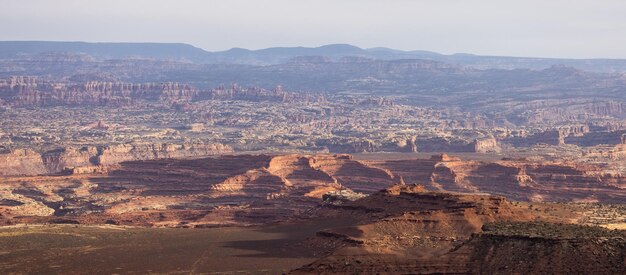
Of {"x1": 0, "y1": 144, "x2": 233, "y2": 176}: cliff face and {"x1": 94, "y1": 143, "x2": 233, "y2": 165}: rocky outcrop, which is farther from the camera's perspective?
A: {"x1": 94, "y1": 143, "x2": 233, "y2": 165}: rocky outcrop

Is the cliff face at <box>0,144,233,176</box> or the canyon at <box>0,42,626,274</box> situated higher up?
the canyon at <box>0,42,626,274</box>

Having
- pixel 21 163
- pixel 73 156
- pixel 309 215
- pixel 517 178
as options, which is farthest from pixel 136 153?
pixel 309 215

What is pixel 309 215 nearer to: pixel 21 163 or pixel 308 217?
pixel 308 217

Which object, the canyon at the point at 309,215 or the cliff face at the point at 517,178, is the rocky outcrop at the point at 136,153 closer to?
the canyon at the point at 309,215

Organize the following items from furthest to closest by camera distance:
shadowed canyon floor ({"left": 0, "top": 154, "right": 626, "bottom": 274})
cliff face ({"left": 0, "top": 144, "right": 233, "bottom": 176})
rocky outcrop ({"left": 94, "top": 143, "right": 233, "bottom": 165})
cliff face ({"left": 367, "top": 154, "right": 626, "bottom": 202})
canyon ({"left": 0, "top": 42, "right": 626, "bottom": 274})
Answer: rocky outcrop ({"left": 94, "top": 143, "right": 233, "bottom": 165}), cliff face ({"left": 0, "top": 144, "right": 233, "bottom": 176}), cliff face ({"left": 367, "top": 154, "right": 626, "bottom": 202}), shadowed canyon floor ({"left": 0, "top": 154, "right": 626, "bottom": 274}), canyon ({"left": 0, "top": 42, "right": 626, "bottom": 274})

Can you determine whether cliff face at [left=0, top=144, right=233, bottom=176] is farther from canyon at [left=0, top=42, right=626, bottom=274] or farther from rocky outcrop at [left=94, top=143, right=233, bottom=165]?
canyon at [left=0, top=42, right=626, bottom=274]

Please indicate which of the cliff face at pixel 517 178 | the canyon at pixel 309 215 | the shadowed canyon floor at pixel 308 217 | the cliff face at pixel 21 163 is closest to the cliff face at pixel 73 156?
the cliff face at pixel 21 163

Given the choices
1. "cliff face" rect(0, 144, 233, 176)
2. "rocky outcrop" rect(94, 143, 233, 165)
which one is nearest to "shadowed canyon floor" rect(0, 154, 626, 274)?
"cliff face" rect(0, 144, 233, 176)

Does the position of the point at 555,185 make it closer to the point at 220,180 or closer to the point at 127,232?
the point at 220,180

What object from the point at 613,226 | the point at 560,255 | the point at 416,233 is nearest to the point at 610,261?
the point at 560,255
